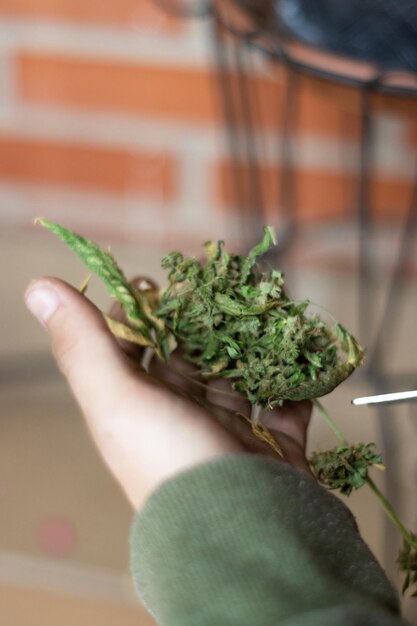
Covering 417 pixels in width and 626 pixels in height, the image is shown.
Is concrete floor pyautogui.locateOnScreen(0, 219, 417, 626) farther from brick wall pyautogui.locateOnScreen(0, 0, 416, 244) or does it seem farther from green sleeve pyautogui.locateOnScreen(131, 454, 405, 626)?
green sleeve pyautogui.locateOnScreen(131, 454, 405, 626)

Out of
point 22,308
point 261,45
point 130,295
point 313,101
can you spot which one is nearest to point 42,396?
point 22,308

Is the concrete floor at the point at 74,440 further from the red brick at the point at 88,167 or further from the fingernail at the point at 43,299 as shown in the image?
the fingernail at the point at 43,299

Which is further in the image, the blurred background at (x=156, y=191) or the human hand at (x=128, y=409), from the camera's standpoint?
the blurred background at (x=156, y=191)

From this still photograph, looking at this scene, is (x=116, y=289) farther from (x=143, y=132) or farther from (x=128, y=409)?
(x=143, y=132)

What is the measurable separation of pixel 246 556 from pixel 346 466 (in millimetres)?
79

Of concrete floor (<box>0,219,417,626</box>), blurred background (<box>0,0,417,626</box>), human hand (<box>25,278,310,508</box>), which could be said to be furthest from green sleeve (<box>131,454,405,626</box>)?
blurred background (<box>0,0,417,626</box>)

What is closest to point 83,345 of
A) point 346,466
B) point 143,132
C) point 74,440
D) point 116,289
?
point 116,289

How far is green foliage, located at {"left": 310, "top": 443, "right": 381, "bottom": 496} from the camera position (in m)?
0.41

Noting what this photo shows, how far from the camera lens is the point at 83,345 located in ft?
1.37

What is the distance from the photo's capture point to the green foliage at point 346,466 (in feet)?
1.36

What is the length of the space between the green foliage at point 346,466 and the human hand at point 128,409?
33mm

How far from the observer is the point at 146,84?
1.17 meters

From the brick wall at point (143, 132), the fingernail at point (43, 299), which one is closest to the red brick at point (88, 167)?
the brick wall at point (143, 132)

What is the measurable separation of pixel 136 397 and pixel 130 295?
51mm
